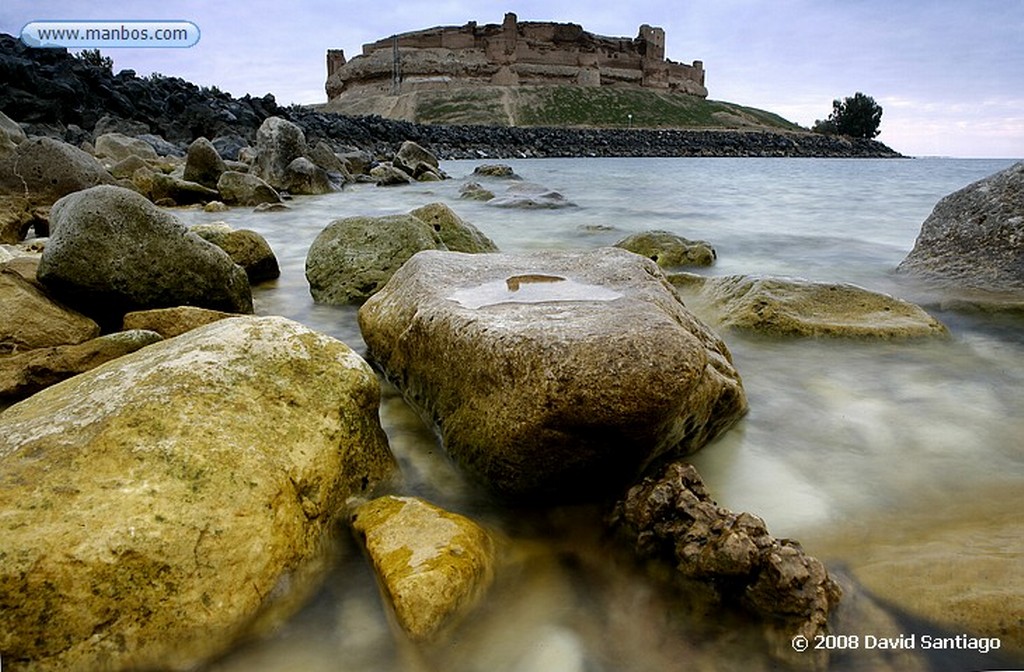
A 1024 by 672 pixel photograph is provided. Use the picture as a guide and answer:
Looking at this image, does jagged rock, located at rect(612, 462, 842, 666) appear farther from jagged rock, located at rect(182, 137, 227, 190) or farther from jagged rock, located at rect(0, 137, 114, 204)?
jagged rock, located at rect(182, 137, 227, 190)

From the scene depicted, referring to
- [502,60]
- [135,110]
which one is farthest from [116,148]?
[502,60]

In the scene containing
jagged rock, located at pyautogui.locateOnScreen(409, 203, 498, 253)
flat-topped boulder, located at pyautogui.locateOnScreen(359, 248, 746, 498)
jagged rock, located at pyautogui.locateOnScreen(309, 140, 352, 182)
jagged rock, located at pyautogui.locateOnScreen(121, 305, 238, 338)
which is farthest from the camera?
jagged rock, located at pyautogui.locateOnScreen(309, 140, 352, 182)

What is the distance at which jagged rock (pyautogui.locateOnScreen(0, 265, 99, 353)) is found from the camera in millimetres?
2729

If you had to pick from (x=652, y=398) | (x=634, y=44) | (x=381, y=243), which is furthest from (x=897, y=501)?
(x=634, y=44)

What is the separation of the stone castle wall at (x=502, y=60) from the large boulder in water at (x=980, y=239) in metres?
84.7

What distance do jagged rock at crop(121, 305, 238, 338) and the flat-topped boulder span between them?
105 cm

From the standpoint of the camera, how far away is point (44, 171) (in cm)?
613

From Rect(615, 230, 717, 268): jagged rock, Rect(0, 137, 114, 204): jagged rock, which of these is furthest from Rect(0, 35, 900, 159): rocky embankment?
Rect(615, 230, 717, 268): jagged rock

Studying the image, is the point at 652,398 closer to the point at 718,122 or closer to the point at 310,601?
the point at 310,601

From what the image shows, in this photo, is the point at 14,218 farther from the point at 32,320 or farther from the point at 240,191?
the point at 240,191

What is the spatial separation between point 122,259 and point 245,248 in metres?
1.57

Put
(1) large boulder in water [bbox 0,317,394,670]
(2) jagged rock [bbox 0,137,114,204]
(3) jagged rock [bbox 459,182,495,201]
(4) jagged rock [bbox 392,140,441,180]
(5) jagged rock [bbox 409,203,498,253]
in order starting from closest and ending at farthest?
(1) large boulder in water [bbox 0,317,394,670]
(5) jagged rock [bbox 409,203,498,253]
(2) jagged rock [bbox 0,137,114,204]
(3) jagged rock [bbox 459,182,495,201]
(4) jagged rock [bbox 392,140,441,180]

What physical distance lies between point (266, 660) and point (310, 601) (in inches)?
7.0

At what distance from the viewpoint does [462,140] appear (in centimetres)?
4034
